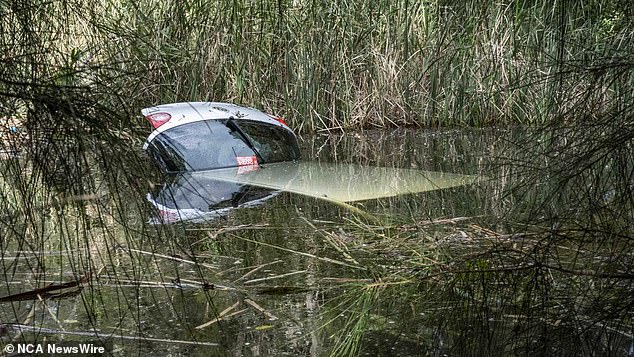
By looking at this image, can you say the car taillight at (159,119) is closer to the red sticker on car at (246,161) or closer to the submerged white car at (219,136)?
the submerged white car at (219,136)

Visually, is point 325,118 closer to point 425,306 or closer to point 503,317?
point 425,306

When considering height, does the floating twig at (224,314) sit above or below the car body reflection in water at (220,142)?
below

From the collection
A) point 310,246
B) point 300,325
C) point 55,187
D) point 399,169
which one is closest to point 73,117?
point 55,187

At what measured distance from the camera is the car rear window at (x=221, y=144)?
6473mm

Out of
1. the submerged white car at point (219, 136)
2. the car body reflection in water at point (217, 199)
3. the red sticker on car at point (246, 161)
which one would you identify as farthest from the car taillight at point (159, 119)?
the red sticker on car at point (246, 161)

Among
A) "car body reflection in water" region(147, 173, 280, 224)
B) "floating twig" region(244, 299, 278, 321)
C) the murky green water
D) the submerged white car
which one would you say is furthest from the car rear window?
"floating twig" region(244, 299, 278, 321)

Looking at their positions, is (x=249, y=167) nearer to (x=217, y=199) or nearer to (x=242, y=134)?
(x=242, y=134)

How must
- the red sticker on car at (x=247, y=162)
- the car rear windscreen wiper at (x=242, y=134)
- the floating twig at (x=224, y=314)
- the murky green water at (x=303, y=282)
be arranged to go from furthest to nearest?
the red sticker on car at (x=247, y=162) → the car rear windscreen wiper at (x=242, y=134) → the floating twig at (x=224, y=314) → the murky green water at (x=303, y=282)

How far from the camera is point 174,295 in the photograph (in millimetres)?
3369

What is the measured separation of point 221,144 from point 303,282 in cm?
349

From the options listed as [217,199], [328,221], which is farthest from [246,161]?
[328,221]

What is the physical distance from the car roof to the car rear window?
0.13ft

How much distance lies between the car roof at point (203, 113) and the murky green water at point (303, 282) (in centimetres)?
145

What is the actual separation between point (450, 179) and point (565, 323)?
13.0 ft
